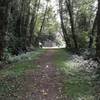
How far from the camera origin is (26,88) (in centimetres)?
886

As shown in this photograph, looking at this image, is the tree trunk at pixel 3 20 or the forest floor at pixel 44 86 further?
the tree trunk at pixel 3 20

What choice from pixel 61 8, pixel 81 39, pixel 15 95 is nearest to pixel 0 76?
pixel 15 95

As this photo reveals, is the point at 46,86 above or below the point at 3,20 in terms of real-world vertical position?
below

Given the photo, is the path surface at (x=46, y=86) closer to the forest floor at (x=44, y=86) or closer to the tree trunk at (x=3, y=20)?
the forest floor at (x=44, y=86)

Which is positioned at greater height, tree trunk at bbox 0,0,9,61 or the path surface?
tree trunk at bbox 0,0,9,61

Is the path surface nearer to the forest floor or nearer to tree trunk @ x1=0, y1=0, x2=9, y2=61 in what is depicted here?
the forest floor

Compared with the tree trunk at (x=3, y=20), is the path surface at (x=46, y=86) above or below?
below

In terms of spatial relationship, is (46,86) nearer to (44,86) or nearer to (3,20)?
(44,86)

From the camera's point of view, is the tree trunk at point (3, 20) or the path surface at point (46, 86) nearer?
the path surface at point (46, 86)

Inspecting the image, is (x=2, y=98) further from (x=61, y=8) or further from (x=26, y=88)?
(x=61, y=8)

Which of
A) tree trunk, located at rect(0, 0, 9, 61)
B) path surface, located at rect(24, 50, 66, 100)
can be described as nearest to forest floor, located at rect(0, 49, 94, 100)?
path surface, located at rect(24, 50, 66, 100)

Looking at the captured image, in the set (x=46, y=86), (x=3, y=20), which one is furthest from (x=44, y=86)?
(x=3, y=20)

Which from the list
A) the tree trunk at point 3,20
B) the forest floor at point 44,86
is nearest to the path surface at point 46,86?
the forest floor at point 44,86

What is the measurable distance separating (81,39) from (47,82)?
19.7 meters
